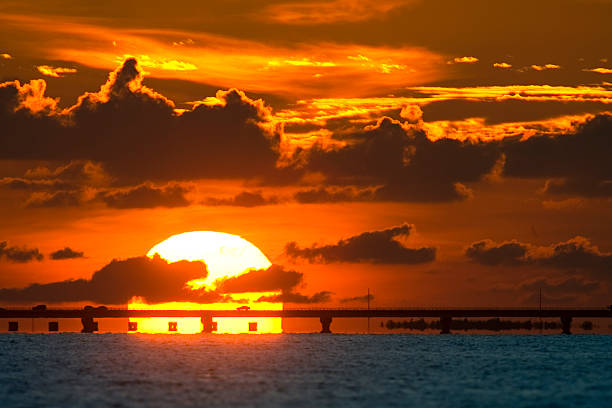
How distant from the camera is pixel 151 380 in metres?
121

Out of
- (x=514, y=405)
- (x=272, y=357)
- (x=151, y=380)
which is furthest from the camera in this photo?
(x=272, y=357)

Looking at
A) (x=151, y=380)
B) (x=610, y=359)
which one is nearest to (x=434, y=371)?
(x=151, y=380)

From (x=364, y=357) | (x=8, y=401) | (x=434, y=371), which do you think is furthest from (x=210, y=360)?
(x=8, y=401)

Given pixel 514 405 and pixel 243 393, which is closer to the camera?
pixel 514 405

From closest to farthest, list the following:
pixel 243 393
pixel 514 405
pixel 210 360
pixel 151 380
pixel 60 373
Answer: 1. pixel 514 405
2. pixel 243 393
3. pixel 151 380
4. pixel 60 373
5. pixel 210 360

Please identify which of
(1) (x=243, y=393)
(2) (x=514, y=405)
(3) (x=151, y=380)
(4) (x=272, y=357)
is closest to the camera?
(2) (x=514, y=405)

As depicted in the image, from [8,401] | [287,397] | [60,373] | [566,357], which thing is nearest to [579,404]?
[287,397]

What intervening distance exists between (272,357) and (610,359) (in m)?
50.7

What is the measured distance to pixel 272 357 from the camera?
580 feet

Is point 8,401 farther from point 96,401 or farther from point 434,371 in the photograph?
point 434,371

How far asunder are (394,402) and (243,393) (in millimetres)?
14663

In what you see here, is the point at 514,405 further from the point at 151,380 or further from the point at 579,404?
the point at 151,380

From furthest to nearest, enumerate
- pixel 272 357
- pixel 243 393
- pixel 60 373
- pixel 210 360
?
1. pixel 272 357
2. pixel 210 360
3. pixel 60 373
4. pixel 243 393

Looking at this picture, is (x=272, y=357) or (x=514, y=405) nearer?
(x=514, y=405)
